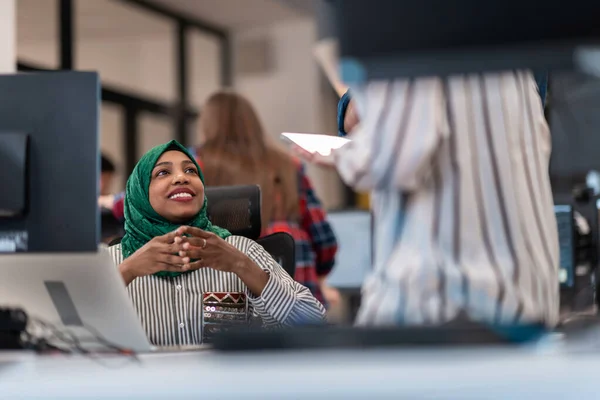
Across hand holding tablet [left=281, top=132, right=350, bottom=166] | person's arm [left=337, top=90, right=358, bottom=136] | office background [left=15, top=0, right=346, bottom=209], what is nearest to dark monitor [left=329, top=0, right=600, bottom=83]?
hand holding tablet [left=281, top=132, right=350, bottom=166]

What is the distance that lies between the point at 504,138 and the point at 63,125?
609 millimetres

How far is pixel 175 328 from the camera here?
2059 mm

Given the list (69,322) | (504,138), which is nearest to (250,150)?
(69,322)

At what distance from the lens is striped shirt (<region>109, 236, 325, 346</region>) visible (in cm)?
199

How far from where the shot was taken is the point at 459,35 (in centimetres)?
96

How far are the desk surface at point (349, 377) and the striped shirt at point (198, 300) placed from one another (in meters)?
1.07

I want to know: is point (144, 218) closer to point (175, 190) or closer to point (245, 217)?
point (175, 190)

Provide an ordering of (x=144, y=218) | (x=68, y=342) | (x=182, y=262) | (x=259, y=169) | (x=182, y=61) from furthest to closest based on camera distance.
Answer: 1. (x=182, y=61)
2. (x=259, y=169)
3. (x=144, y=218)
4. (x=182, y=262)
5. (x=68, y=342)

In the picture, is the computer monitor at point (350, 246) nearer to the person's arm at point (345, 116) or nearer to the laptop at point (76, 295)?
the person's arm at point (345, 116)

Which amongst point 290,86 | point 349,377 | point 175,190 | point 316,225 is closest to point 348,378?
point 349,377

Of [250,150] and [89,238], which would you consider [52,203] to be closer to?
[89,238]

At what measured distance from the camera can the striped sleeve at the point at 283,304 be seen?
1.98 m

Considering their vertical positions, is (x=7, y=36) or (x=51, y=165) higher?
(x=7, y=36)

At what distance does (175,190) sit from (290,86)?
5.15 m
